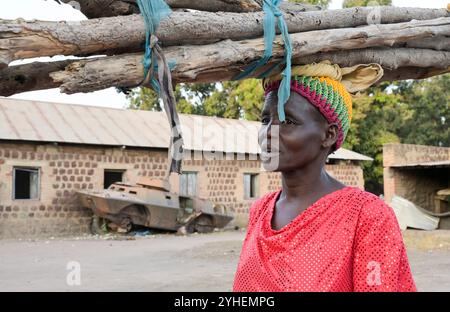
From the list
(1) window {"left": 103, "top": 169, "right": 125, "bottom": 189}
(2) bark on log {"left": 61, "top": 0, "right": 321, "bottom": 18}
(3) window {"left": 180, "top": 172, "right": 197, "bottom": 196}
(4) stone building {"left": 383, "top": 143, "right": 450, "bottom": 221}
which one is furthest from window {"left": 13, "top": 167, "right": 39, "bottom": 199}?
(2) bark on log {"left": 61, "top": 0, "right": 321, "bottom": 18}

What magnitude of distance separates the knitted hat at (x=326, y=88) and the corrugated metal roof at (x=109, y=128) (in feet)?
43.1

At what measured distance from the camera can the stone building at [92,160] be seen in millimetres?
15133

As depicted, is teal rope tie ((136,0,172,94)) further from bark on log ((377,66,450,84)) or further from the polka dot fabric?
bark on log ((377,66,450,84))

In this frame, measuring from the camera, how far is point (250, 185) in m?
20.0

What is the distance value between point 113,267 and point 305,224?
25.9ft

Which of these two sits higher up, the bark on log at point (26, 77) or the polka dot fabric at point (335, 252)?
the bark on log at point (26, 77)

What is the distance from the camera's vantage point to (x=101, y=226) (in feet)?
53.4

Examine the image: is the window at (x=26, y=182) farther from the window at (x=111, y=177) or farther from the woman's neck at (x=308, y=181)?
the woman's neck at (x=308, y=181)

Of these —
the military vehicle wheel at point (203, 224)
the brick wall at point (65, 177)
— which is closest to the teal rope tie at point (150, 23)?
the brick wall at point (65, 177)

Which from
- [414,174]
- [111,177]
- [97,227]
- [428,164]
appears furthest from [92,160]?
[414,174]

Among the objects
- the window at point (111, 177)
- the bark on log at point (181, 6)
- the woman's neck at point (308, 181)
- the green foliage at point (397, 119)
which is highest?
the green foliage at point (397, 119)

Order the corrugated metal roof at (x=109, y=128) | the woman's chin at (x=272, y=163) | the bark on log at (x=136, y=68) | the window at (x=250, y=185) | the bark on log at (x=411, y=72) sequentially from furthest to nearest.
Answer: the window at (x=250, y=185) < the corrugated metal roof at (x=109, y=128) < the bark on log at (x=411, y=72) < the woman's chin at (x=272, y=163) < the bark on log at (x=136, y=68)

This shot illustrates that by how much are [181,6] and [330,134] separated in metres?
0.71

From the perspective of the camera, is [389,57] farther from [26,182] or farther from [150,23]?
[26,182]
